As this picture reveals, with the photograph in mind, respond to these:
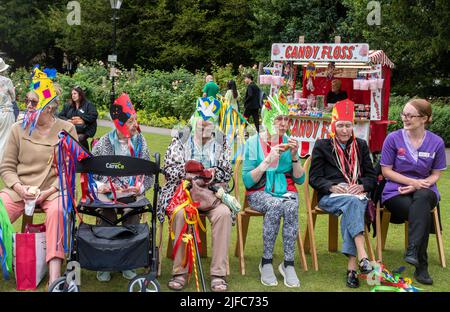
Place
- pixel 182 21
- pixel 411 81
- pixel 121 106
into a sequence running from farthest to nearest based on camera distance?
pixel 182 21 → pixel 411 81 → pixel 121 106

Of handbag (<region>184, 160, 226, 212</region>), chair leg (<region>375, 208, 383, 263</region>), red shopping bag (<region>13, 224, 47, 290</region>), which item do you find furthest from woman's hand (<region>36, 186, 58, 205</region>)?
chair leg (<region>375, 208, 383, 263</region>)

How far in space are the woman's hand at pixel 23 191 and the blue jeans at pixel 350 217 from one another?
2.29 meters

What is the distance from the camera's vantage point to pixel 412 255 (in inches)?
187

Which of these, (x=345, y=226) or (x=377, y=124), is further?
(x=377, y=124)

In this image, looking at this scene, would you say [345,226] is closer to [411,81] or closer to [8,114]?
[8,114]

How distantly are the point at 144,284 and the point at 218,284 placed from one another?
0.75 meters

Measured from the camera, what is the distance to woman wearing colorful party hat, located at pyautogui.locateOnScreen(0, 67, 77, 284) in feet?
15.2

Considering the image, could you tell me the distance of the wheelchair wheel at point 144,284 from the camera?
3916 mm

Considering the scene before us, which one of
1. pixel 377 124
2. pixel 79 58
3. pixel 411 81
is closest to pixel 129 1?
pixel 79 58

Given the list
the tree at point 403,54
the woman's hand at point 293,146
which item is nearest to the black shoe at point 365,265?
the woman's hand at point 293,146

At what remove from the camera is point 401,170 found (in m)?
5.21

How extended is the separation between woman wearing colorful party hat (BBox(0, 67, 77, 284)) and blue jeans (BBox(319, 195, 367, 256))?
2111 millimetres

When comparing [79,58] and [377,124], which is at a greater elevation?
[79,58]

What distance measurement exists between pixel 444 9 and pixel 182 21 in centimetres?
1893
